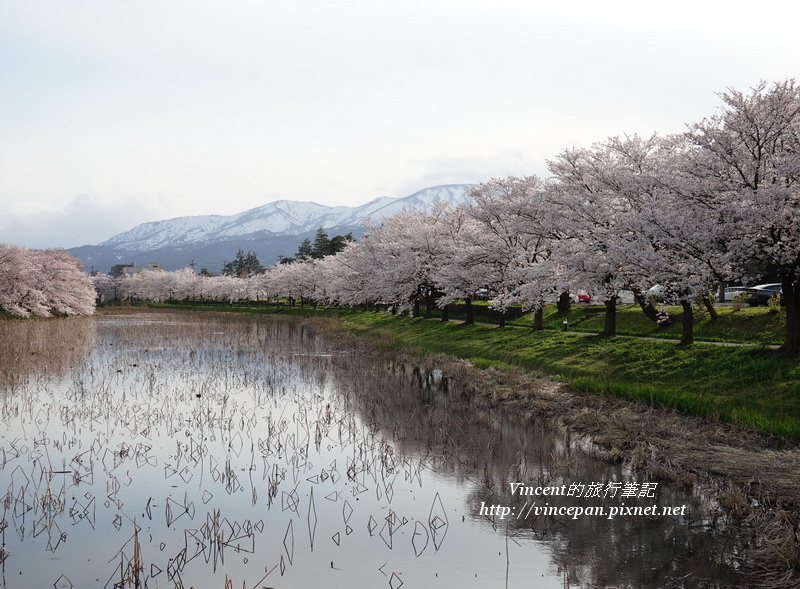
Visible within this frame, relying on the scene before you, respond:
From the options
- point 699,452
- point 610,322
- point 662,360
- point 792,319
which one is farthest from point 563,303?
point 699,452

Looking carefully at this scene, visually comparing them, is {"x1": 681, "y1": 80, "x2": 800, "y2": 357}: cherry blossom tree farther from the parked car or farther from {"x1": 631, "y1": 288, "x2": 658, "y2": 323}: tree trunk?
the parked car

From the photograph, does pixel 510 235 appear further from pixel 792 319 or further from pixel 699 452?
pixel 699 452

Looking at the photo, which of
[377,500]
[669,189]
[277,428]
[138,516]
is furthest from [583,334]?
[138,516]

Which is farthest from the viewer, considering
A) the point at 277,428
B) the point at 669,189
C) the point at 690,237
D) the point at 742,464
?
the point at 669,189

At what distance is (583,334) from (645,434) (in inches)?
738

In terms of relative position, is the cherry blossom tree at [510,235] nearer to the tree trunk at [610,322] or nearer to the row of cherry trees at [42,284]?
the tree trunk at [610,322]

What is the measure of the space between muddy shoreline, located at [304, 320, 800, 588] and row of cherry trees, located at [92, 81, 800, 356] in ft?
20.4

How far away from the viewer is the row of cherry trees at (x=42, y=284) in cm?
6144

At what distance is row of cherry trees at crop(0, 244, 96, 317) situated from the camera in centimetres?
6144

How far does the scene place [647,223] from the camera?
23938 mm

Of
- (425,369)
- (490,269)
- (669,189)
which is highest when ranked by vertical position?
(669,189)

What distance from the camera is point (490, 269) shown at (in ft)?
138

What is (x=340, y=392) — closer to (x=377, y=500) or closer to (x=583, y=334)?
(x=377, y=500)

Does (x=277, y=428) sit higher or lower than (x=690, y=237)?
lower
